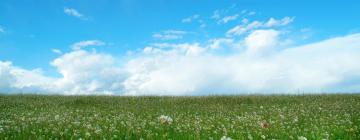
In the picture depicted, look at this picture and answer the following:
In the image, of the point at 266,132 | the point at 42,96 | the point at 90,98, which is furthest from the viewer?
the point at 42,96

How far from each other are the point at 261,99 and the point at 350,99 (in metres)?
5.79

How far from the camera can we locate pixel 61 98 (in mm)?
34719

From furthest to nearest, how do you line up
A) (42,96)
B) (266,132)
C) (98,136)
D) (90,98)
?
(42,96)
(90,98)
(266,132)
(98,136)

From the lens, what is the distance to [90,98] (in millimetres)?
33844

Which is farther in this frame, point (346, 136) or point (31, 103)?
point (31, 103)

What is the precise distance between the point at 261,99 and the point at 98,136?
20.8 meters

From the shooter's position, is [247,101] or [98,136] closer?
[98,136]

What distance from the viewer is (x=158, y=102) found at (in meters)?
31.6

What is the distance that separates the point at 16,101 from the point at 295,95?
20002 millimetres

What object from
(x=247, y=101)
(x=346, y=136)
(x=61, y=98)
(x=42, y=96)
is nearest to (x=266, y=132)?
(x=346, y=136)

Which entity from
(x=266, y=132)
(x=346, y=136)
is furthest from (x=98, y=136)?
(x=346, y=136)

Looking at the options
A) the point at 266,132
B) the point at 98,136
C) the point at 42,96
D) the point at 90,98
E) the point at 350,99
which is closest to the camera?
the point at 98,136

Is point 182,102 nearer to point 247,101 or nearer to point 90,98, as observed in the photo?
point 247,101

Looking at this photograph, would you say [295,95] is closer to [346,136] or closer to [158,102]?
[158,102]
